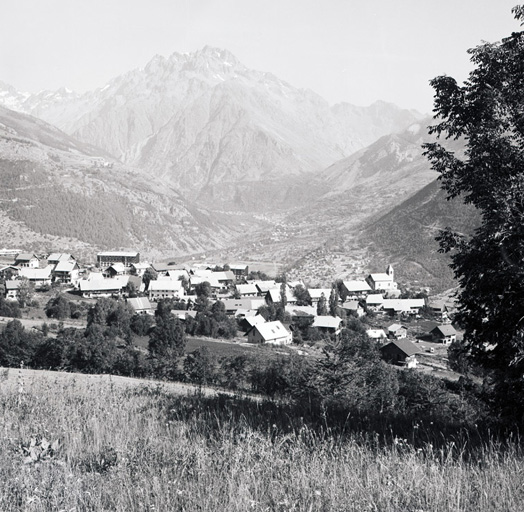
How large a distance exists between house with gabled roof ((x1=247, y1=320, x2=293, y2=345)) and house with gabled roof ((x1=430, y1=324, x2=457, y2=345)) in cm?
1887

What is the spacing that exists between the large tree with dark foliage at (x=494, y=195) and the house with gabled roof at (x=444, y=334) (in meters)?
53.0

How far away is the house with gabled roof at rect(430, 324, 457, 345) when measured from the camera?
60.1 meters

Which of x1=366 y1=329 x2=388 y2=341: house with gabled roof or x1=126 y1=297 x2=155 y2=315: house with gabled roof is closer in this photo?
x1=366 y1=329 x2=388 y2=341: house with gabled roof

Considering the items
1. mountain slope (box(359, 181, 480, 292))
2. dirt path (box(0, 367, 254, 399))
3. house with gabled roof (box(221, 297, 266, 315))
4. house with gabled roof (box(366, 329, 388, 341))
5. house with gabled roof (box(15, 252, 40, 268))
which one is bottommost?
house with gabled roof (box(366, 329, 388, 341))

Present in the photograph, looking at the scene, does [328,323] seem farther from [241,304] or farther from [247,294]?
[247,294]

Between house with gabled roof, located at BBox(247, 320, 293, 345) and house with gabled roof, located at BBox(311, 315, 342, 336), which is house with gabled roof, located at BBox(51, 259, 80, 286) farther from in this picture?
house with gabled roof, located at BBox(311, 315, 342, 336)

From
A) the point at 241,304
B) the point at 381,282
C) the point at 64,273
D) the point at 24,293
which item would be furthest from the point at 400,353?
the point at 64,273

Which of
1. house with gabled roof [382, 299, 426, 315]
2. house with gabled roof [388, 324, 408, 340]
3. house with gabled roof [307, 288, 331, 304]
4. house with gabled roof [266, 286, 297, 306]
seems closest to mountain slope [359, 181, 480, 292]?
house with gabled roof [382, 299, 426, 315]

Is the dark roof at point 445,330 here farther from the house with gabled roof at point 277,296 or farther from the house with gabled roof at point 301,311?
the house with gabled roof at point 277,296

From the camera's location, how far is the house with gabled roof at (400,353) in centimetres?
4991

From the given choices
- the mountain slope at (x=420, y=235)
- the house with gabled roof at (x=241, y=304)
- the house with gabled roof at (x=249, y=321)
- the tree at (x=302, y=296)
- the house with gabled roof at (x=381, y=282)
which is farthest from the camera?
the mountain slope at (x=420, y=235)

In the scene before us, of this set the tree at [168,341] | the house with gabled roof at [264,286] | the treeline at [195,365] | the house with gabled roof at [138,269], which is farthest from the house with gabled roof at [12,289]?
the house with gabled roof at [264,286]

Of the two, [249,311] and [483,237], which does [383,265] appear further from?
[483,237]

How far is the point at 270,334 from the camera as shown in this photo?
187ft
